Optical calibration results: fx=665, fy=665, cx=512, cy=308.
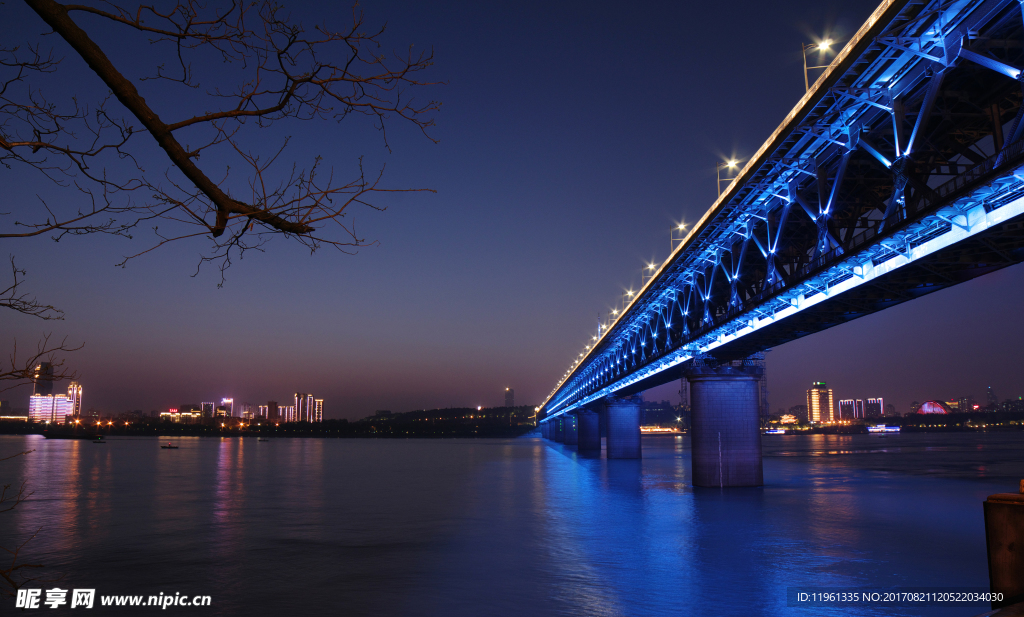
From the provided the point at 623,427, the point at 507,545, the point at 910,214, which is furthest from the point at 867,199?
the point at 623,427

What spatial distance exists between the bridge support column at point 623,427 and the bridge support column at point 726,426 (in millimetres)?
48954

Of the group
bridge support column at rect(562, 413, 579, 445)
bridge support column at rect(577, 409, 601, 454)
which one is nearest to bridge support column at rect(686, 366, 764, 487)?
bridge support column at rect(577, 409, 601, 454)

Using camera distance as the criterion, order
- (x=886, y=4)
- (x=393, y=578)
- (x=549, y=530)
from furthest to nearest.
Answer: (x=549, y=530), (x=393, y=578), (x=886, y=4)

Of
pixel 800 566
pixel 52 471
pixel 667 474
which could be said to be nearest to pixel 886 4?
pixel 800 566

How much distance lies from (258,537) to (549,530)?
1473 cm

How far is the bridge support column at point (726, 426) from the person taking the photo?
150 ft

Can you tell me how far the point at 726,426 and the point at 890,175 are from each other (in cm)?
2199

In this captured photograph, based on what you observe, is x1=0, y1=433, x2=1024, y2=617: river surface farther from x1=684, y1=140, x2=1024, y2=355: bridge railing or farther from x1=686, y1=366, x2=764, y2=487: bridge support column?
x1=684, y1=140, x2=1024, y2=355: bridge railing

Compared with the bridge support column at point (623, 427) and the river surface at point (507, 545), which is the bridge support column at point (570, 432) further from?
the river surface at point (507, 545)

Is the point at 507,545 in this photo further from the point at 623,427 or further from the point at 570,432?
the point at 570,432

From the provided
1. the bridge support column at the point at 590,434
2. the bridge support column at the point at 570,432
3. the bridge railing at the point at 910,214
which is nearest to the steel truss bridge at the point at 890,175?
the bridge railing at the point at 910,214

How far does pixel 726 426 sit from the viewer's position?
45.7m

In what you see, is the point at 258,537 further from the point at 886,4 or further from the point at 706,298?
the point at 886,4

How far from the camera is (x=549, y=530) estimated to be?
35.2 m
